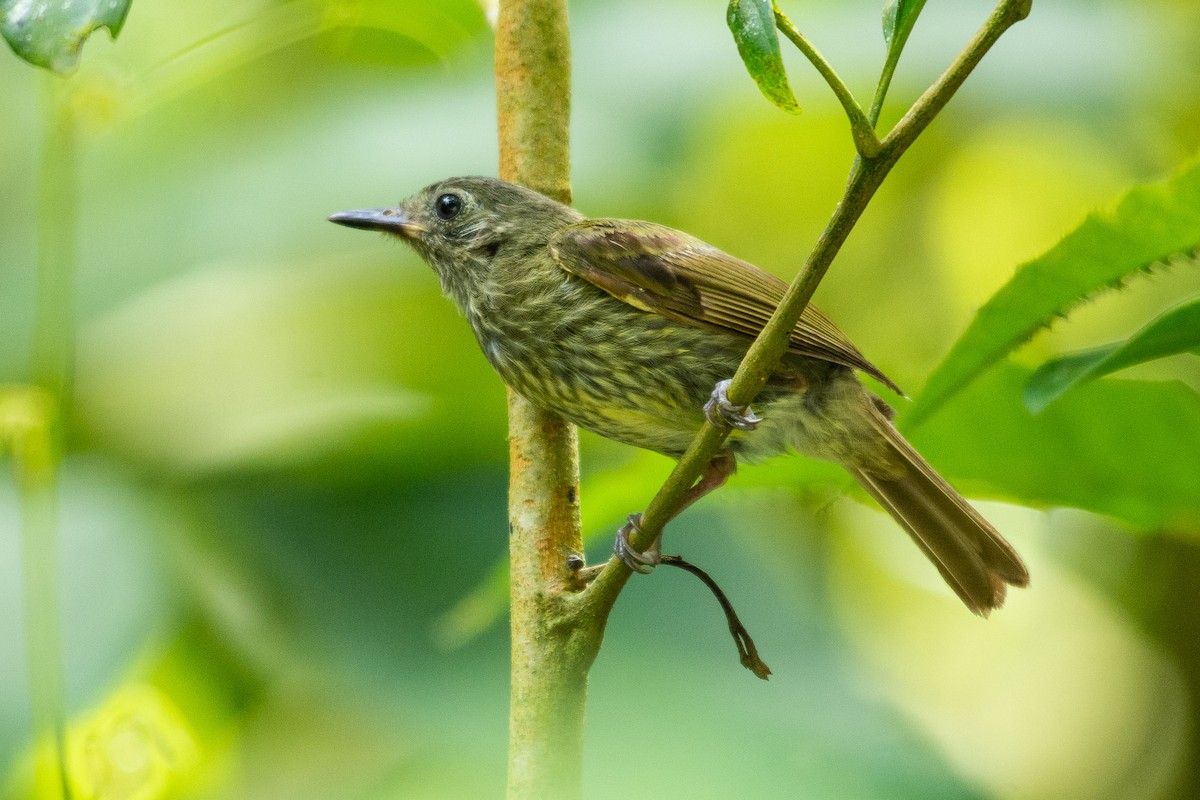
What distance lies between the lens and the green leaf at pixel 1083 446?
4.37ft

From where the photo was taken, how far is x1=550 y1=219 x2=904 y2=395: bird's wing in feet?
7.91

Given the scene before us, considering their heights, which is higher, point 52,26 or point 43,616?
point 52,26

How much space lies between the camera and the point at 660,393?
2420 millimetres

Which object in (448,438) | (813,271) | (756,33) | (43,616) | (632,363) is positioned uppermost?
(756,33)

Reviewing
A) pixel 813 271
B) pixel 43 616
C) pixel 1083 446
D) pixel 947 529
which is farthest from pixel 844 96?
pixel 947 529

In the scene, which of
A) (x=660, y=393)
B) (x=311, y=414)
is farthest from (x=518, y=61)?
(x=311, y=414)

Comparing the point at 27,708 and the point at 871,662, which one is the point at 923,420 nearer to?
the point at 27,708

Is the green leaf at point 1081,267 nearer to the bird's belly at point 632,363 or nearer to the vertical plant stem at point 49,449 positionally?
the bird's belly at point 632,363

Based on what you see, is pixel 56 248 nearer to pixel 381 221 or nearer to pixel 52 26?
pixel 381 221

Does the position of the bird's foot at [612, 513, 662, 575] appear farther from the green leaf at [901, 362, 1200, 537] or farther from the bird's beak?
the bird's beak

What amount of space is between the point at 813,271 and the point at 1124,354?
303 mm

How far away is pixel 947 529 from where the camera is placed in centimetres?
263

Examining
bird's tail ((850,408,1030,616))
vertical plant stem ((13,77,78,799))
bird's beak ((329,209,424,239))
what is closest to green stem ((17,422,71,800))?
vertical plant stem ((13,77,78,799))

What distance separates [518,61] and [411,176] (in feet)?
4.97
